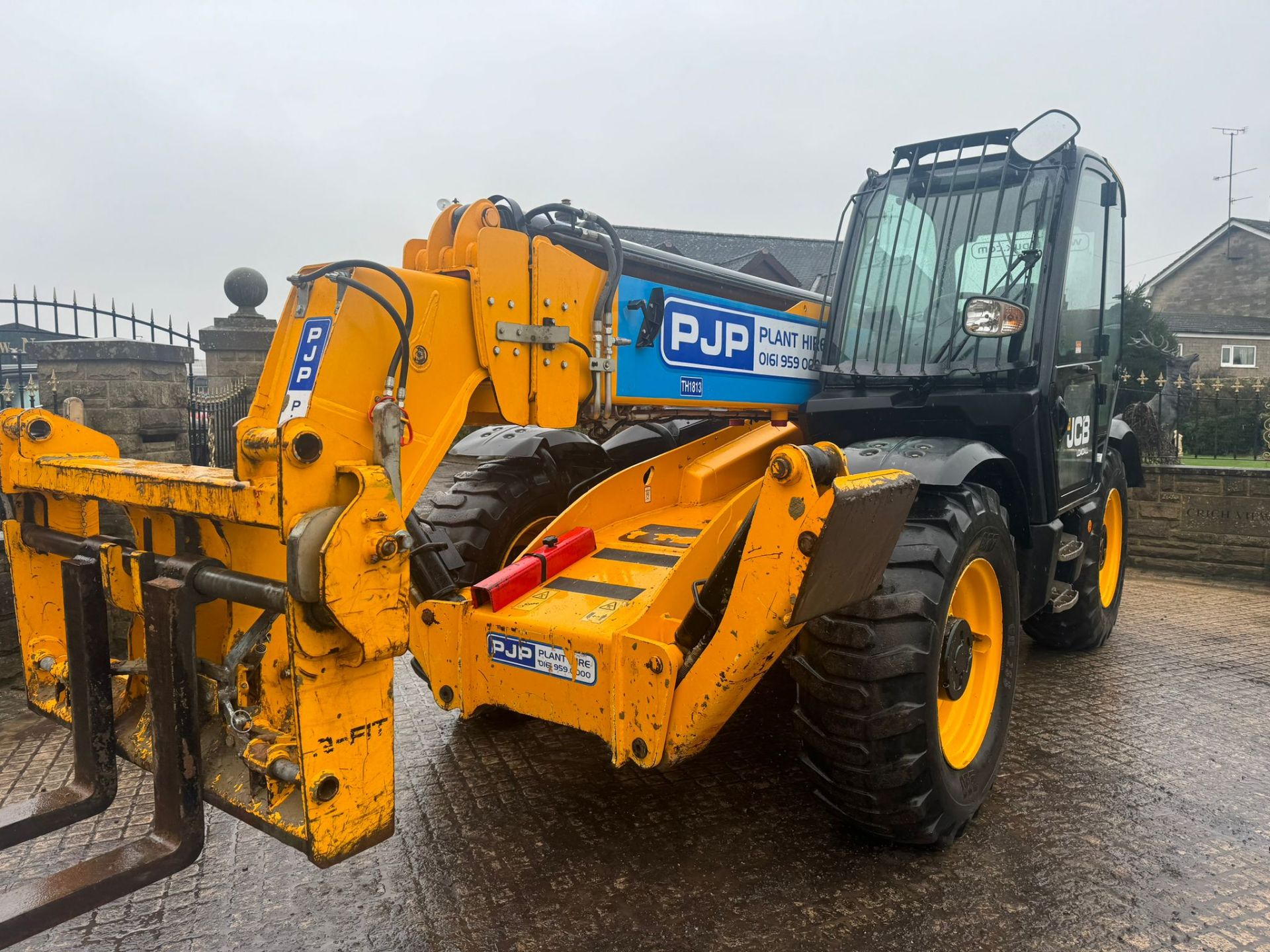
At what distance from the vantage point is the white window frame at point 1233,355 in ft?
106

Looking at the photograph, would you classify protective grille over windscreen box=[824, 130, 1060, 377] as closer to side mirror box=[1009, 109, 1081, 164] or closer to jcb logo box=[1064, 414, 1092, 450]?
side mirror box=[1009, 109, 1081, 164]

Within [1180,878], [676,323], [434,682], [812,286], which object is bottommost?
[1180,878]

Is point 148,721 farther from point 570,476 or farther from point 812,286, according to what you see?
point 812,286

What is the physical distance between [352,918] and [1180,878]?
105 inches

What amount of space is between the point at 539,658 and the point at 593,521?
0.87 meters

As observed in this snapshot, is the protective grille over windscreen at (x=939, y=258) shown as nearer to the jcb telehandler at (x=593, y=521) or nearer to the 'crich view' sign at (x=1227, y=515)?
the jcb telehandler at (x=593, y=521)

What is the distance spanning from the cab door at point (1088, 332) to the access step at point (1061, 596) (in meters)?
0.51

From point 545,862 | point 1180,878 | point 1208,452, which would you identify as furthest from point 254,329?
point 1208,452

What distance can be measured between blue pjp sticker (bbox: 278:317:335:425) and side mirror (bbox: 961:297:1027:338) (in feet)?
8.07

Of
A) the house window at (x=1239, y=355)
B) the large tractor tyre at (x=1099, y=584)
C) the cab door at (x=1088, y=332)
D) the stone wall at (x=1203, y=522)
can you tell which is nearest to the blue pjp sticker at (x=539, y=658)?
the cab door at (x=1088, y=332)

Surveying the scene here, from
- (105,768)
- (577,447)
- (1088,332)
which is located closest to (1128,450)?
(1088,332)

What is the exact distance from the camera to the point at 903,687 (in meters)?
2.73

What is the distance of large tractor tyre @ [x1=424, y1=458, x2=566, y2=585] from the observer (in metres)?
3.80

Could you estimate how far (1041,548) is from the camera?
3883 millimetres
